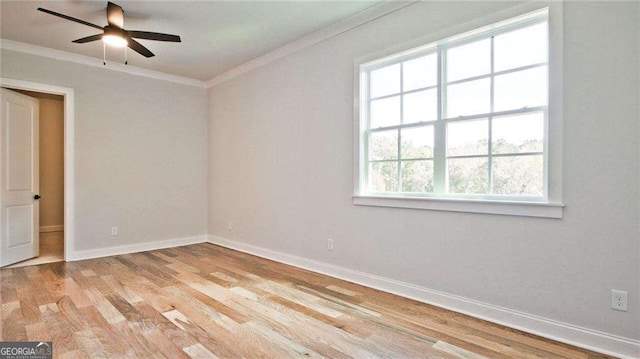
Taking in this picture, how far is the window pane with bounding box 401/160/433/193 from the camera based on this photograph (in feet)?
9.82

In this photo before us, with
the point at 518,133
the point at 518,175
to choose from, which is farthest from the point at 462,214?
the point at 518,133

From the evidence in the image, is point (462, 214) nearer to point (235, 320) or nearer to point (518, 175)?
point (518, 175)

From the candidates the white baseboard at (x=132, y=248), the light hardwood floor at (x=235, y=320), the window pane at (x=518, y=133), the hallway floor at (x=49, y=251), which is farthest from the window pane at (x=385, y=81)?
the hallway floor at (x=49, y=251)

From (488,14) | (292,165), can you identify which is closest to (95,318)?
(292,165)

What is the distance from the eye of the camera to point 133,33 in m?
3.18

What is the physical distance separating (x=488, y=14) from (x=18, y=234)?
5.72 meters

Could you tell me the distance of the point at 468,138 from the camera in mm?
2742

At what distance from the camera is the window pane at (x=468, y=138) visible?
2.66 m

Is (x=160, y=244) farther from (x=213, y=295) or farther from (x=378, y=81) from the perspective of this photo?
(x=378, y=81)

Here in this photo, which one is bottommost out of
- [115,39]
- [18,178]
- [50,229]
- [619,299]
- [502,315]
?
[50,229]

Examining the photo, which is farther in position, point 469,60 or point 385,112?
point 385,112

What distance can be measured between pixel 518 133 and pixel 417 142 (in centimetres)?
82

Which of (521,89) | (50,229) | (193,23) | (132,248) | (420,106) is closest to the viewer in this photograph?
(521,89)

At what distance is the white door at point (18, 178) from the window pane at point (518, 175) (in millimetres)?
5341
